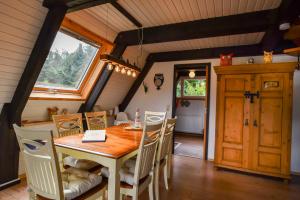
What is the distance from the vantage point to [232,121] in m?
3.17

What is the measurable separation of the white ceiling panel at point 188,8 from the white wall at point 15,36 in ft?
3.26

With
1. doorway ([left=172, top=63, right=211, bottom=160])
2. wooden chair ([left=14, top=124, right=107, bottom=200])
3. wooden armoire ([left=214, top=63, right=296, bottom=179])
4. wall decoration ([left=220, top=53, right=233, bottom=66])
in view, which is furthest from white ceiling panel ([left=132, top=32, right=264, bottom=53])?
wooden chair ([left=14, top=124, right=107, bottom=200])

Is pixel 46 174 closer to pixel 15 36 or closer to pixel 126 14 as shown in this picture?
pixel 15 36

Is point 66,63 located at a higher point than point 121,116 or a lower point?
higher

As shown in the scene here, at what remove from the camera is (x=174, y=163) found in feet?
11.6

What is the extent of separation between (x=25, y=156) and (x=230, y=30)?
275 centimetres

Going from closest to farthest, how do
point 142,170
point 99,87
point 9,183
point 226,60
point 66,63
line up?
point 142,170 < point 9,183 < point 66,63 < point 226,60 < point 99,87

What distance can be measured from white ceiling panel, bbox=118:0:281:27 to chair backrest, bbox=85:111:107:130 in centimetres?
160

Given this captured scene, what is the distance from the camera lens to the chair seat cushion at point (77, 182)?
137 centimetres

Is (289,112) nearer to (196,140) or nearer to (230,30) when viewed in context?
(230,30)

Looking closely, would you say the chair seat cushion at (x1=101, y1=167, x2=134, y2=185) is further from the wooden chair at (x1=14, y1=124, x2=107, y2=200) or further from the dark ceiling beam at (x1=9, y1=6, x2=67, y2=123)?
the dark ceiling beam at (x1=9, y1=6, x2=67, y2=123)

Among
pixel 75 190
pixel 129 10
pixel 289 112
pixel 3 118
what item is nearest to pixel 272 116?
pixel 289 112

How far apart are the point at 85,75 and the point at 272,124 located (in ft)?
11.1

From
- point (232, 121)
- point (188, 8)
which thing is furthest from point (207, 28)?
point (232, 121)
